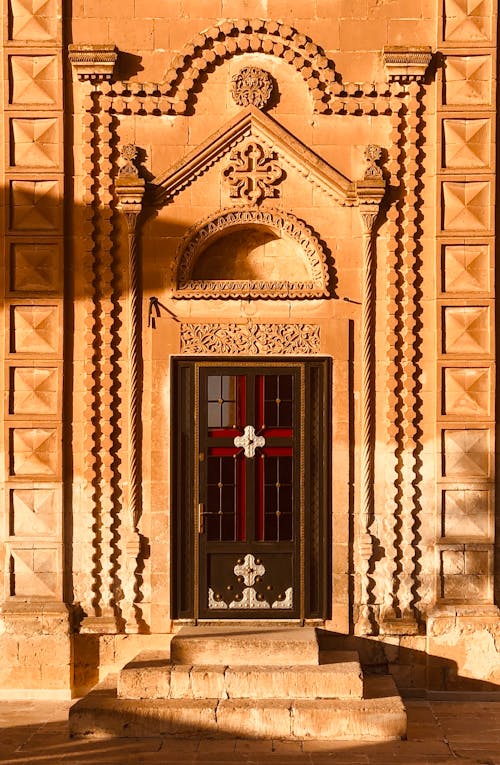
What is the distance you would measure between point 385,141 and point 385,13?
49.7 inches

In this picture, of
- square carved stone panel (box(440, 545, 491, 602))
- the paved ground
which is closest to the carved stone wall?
the paved ground

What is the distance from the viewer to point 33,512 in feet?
31.1

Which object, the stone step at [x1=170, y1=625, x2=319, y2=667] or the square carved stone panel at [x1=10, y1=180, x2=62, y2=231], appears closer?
the stone step at [x1=170, y1=625, x2=319, y2=667]

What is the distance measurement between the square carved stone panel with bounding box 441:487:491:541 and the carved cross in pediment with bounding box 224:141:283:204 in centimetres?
345

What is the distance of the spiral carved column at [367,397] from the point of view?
9461mm

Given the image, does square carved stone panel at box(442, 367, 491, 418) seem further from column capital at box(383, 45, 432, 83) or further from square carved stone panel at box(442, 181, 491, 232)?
column capital at box(383, 45, 432, 83)

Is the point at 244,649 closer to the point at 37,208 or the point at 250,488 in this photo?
the point at 250,488

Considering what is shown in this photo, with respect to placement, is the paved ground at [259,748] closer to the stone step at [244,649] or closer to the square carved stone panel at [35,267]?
the stone step at [244,649]

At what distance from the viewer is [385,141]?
9.64m

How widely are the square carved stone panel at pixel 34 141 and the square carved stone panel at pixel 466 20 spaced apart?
3966mm

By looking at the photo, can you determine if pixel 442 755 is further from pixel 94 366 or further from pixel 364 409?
pixel 94 366

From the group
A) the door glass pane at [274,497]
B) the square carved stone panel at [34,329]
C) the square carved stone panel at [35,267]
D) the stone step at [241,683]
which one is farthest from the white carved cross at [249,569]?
the square carved stone panel at [35,267]

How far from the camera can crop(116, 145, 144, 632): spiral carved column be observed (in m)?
9.48

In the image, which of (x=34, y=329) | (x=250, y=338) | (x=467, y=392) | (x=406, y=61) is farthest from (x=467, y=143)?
(x=34, y=329)
